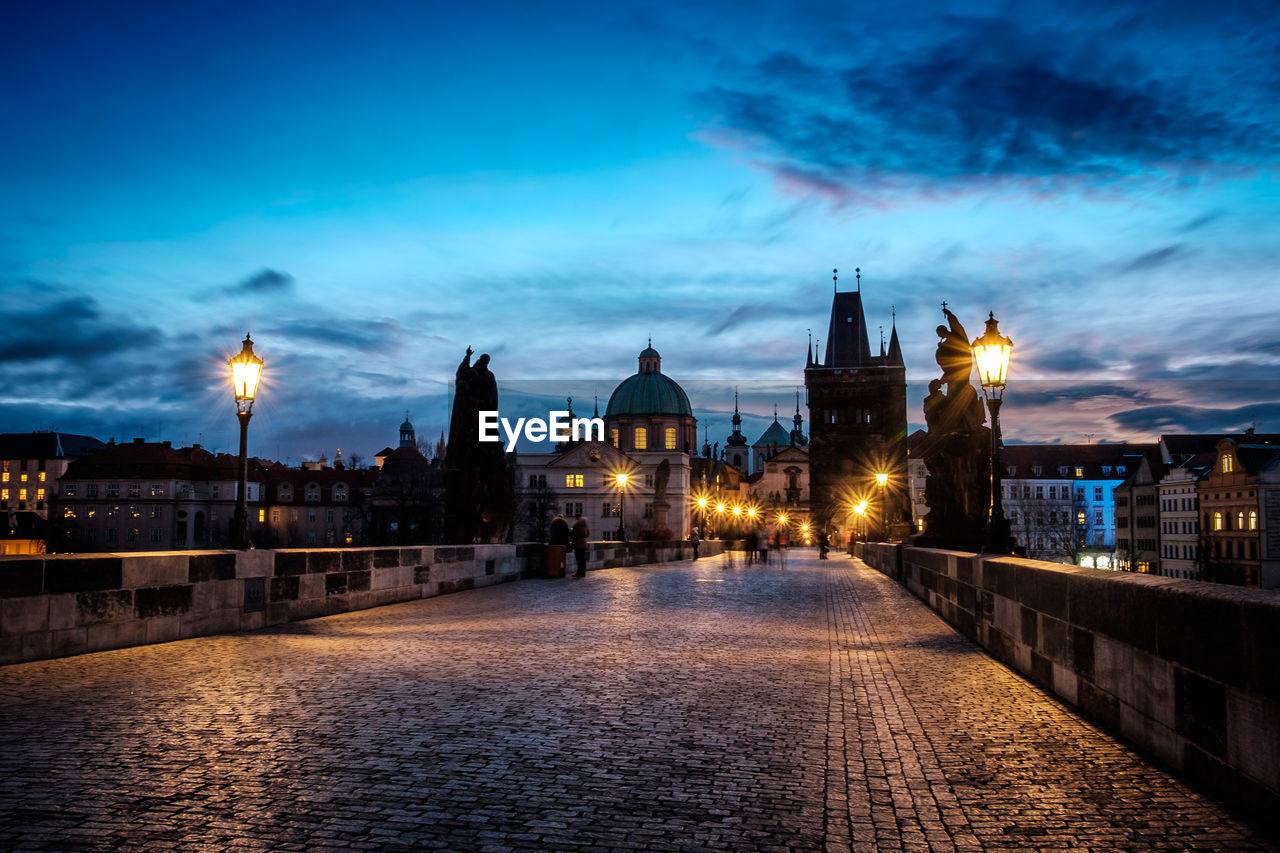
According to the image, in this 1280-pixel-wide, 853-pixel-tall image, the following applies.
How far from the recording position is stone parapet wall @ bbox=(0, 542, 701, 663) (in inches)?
367

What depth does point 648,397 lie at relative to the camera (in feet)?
422

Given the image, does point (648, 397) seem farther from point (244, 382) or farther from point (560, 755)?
point (560, 755)

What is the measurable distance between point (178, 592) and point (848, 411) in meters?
122

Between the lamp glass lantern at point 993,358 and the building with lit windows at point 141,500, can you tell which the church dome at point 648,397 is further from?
the lamp glass lantern at point 993,358

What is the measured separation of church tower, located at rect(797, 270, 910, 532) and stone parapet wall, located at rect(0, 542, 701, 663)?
105m

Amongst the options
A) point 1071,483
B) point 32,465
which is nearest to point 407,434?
point 32,465

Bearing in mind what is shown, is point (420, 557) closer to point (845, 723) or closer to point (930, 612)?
point (930, 612)

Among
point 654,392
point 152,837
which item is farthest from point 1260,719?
point 654,392

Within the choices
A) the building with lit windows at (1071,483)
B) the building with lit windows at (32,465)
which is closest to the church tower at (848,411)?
the building with lit windows at (1071,483)

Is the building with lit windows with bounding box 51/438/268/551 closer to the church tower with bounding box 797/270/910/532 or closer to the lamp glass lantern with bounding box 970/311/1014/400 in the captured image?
the church tower with bounding box 797/270/910/532

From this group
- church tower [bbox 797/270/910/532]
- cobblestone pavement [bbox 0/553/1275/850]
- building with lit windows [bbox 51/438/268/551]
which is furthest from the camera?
church tower [bbox 797/270/910/532]

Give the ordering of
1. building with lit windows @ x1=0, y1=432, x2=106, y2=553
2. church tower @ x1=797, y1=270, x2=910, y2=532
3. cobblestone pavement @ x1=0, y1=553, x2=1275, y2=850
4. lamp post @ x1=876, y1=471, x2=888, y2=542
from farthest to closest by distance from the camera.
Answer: building with lit windows @ x1=0, y1=432, x2=106, y2=553
church tower @ x1=797, y1=270, x2=910, y2=532
lamp post @ x1=876, y1=471, x2=888, y2=542
cobblestone pavement @ x1=0, y1=553, x2=1275, y2=850

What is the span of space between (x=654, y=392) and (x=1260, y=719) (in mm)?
124589

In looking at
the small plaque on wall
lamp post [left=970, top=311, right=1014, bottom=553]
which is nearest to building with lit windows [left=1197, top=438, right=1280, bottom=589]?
lamp post [left=970, top=311, right=1014, bottom=553]
